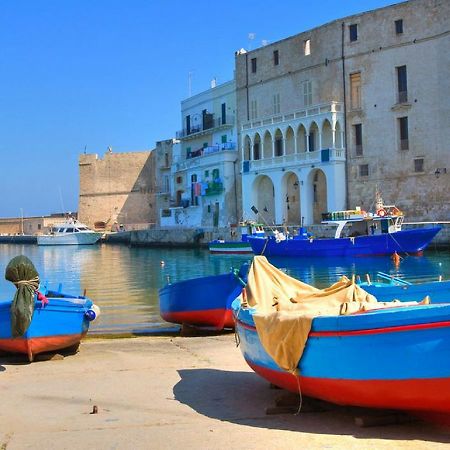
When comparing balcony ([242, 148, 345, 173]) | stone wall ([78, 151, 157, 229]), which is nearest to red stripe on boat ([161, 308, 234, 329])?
balcony ([242, 148, 345, 173])

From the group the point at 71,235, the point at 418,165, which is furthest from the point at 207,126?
the point at 418,165

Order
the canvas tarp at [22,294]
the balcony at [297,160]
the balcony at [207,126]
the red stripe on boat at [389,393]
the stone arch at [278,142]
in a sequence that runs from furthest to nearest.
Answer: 1. the balcony at [207,126]
2. the stone arch at [278,142]
3. the balcony at [297,160]
4. the canvas tarp at [22,294]
5. the red stripe on boat at [389,393]

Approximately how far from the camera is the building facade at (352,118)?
35.3 metres

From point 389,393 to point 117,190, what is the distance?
6102cm

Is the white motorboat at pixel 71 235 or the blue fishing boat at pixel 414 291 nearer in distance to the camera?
the blue fishing boat at pixel 414 291

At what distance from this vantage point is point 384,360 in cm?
505

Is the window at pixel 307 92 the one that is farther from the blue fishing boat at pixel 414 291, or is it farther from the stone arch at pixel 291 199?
the blue fishing boat at pixel 414 291

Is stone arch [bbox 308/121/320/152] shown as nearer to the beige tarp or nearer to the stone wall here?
the stone wall

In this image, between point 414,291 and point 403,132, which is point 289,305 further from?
point 403,132

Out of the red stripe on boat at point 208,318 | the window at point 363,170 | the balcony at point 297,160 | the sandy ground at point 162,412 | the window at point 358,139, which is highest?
the window at point 358,139

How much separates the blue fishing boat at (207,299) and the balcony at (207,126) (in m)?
37.0

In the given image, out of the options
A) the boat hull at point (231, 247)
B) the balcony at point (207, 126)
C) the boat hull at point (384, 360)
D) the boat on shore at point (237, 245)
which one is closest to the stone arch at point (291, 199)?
the boat on shore at point (237, 245)

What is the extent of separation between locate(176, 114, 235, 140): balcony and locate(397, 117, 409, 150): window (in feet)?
45.3

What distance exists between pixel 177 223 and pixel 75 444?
156 feet
